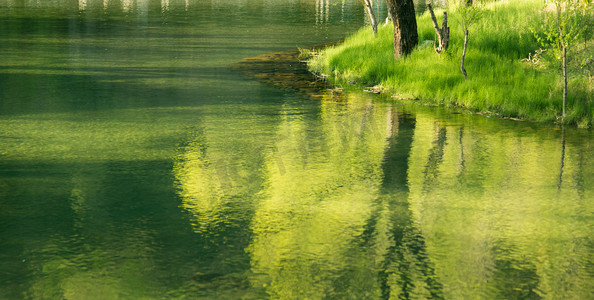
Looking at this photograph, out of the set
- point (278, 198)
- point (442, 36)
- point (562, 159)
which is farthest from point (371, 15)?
point (278, 198)

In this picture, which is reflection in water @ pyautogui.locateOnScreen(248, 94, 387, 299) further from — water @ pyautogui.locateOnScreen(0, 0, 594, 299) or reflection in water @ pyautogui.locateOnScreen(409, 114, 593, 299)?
reflection in water @ pyautogui.locateOnScreen(409, 114, 593, 299)

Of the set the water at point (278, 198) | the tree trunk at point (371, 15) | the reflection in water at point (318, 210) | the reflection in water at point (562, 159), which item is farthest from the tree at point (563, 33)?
the tree trunk at point (371, 15)

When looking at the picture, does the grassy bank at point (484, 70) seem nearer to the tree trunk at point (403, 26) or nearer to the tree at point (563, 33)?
the tree trunk at point (403, 26)

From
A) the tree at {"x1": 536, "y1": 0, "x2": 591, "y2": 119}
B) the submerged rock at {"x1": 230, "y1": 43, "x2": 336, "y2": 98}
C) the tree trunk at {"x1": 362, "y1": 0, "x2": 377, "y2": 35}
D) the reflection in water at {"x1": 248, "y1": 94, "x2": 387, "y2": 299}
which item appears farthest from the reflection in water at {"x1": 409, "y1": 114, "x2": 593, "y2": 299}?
the tree trunk at {"x1": 362, "y1": 0, "x2": 377, "y2": 35}

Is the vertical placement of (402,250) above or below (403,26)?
below

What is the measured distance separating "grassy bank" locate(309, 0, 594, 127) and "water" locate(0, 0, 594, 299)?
0.88 metres

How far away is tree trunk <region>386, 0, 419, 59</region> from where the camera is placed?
18875 millimetres

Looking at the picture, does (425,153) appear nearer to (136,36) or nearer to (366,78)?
(366,78)

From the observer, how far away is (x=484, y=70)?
1659 centimetres

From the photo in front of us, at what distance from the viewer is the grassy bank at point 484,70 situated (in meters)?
14.2

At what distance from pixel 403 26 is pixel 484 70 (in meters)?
3.11

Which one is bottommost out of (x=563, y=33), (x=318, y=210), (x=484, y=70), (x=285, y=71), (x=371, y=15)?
(x=318, y=210)

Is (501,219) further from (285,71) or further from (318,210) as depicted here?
(285,71)

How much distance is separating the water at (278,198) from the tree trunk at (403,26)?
3.09 meters
